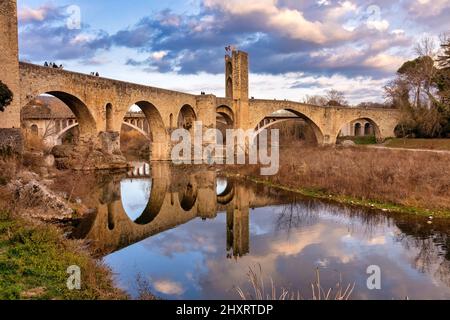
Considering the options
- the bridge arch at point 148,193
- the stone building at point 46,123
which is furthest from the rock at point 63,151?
the stone building at point 46,123

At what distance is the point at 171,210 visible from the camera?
663 inches

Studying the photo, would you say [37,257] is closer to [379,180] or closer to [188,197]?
[188,197]

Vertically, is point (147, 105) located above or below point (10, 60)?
below

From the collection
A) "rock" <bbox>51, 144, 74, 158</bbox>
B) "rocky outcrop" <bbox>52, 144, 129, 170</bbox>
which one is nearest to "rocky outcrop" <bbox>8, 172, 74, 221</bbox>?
"rocky outcrop" <bbox>52, 144, 129, 170</bbox>

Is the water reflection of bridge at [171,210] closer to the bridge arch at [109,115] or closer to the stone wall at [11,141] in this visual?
the stone wall at [11,141]

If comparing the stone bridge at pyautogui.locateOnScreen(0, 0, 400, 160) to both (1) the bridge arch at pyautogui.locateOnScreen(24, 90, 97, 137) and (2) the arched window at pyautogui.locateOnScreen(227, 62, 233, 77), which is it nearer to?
(1) the bridge arch at pyautogui.locateOnScreen(24, 90, 97, 137)

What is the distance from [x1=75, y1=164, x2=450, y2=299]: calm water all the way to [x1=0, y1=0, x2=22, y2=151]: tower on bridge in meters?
5.99

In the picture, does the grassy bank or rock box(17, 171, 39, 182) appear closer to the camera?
rock box(17, 171, 39, 182)

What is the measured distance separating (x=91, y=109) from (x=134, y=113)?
20280 millimetres

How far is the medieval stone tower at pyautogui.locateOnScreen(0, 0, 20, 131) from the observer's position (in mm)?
19531

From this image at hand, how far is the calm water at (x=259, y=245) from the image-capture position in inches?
336

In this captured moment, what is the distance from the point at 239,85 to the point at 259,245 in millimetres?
37672

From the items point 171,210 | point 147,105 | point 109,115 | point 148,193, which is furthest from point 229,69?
point 171,210
